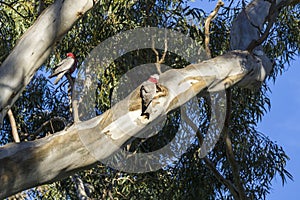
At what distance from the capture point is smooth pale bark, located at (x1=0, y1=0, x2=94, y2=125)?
2926mm

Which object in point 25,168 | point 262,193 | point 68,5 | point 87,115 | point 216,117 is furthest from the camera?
point 262,193

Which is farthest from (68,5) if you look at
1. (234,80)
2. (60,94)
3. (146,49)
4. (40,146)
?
(60,94)

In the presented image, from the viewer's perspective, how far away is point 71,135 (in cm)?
288

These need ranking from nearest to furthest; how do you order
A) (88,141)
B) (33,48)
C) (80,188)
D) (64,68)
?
(88,141), (33,48), (64,68), (80,188)

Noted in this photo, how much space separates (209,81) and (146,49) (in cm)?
194

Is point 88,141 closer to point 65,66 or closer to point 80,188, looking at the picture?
point 65,66

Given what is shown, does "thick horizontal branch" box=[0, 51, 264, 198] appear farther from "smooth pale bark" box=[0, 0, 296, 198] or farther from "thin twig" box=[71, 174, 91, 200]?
"thin twig" box=[71, 174, 91, 200]

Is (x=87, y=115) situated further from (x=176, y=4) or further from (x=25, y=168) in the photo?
(x=25, y=168)

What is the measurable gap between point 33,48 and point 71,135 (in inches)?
16.0

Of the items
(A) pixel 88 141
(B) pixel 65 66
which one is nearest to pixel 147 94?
(A) pixel 88 141

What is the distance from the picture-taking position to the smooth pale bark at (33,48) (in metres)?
2.93

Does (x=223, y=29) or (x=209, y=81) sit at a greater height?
(x=223, y=29)

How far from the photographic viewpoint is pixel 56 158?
9.17ft

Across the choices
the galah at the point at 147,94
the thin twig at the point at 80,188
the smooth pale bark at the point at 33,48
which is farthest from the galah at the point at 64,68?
the thin twig at the point at 80,188
